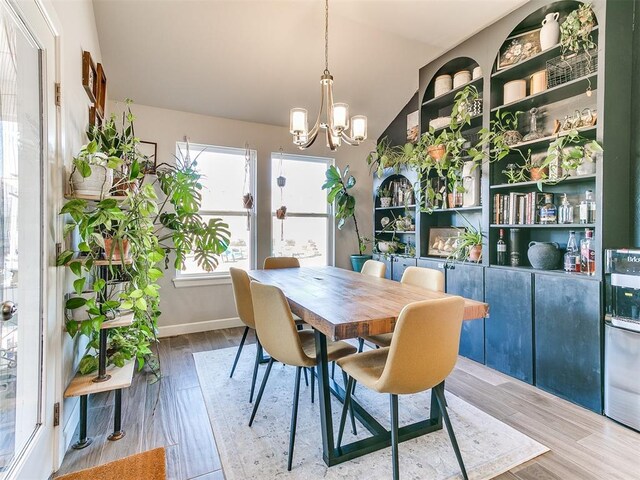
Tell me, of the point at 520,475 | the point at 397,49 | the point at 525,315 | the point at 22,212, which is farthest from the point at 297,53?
the point at 520,475

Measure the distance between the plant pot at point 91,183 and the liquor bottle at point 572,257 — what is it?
3.13m

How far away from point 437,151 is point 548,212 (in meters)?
1.22

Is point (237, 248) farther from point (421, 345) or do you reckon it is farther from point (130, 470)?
point (421, 345)

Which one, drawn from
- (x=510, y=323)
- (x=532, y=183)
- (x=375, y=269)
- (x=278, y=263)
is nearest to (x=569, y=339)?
(x=510, y=323)

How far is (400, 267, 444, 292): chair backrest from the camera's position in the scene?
233 centimetres

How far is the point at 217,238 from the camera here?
10.5 feet

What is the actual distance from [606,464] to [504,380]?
3.18 feet

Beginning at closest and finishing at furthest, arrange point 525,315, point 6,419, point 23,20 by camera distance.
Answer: point 6,419
point 23,20
point 525,315

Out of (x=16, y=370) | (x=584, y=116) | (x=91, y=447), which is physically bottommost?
(x=91, y=447)

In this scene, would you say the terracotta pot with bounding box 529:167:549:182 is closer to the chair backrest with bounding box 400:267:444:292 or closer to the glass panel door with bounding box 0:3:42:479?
the chair backrest with bounding box 400:267:444:292

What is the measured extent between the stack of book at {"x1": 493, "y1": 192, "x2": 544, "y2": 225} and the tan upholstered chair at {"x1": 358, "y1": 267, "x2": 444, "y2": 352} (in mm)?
924

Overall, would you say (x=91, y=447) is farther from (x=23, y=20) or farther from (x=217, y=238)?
(x=23, y=20)

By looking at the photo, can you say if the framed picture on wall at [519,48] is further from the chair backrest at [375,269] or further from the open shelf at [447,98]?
the chair backrest at [375,269]

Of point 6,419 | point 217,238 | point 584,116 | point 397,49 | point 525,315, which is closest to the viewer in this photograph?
point 6,419
